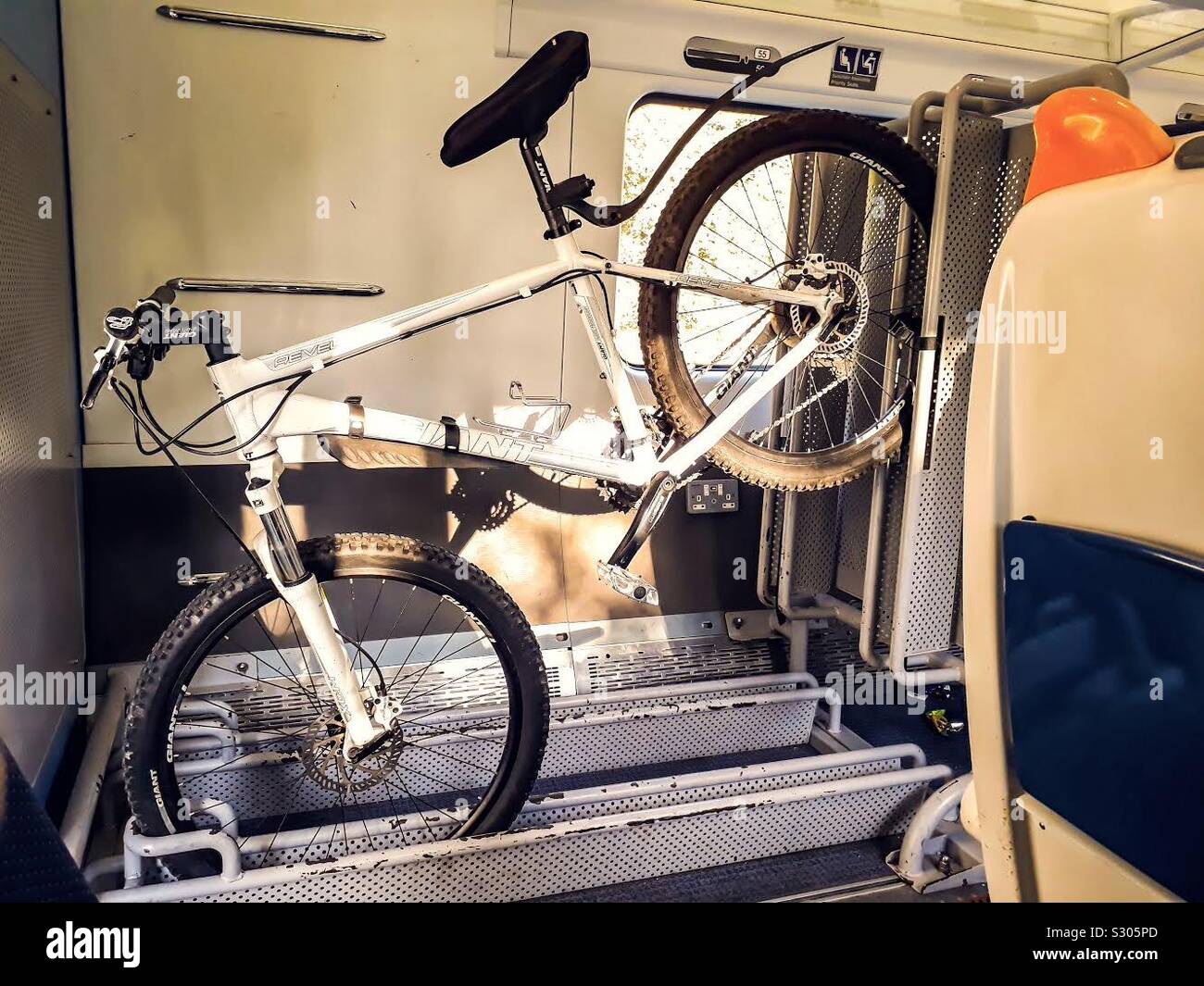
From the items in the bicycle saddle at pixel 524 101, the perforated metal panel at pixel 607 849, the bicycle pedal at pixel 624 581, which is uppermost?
the bicycle saddle at pixel 524 101

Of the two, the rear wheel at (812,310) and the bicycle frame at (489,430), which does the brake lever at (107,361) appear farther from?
the rear wheel at (812,310)

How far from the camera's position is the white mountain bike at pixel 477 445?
203 centimetres

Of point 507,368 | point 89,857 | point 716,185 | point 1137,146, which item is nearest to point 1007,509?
point 1137,146

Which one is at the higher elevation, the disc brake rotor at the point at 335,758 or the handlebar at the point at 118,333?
the handlebar at the point at 118,333

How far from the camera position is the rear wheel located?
243 centimetres

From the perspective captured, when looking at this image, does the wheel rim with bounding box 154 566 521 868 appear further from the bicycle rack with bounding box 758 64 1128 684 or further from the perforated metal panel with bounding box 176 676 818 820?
the bicycle rack with bounding box 758 64 1128 684

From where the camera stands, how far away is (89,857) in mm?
2285

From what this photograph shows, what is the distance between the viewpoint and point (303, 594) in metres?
2.03

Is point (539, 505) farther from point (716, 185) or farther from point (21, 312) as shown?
point (21, 312)

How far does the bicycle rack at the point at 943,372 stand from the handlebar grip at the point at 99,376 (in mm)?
2039

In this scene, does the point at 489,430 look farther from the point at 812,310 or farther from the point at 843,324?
the point at 843,324

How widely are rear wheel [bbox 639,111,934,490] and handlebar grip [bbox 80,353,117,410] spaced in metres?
1.34

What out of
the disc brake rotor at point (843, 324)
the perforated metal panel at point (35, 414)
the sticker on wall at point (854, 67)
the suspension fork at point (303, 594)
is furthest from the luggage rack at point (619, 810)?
the sticker on wall at point (854, 67)

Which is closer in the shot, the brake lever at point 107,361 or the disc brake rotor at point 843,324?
the brake lever at point 107,361
